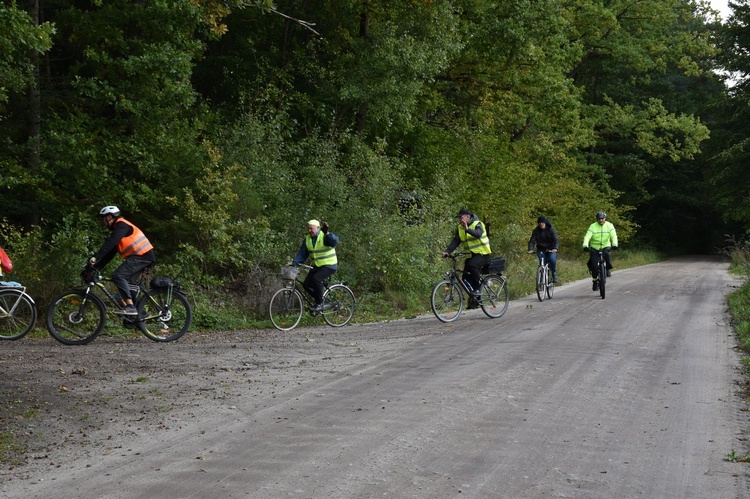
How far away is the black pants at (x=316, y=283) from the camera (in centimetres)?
1520

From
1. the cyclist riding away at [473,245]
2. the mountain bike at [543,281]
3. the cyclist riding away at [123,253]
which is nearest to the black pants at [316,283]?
the cyclist riding away at [473,245]

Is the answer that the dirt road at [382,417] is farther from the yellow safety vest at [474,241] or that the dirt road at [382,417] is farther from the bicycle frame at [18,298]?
the yellow safety vest at [474,241]

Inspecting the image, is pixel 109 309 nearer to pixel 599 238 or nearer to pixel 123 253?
pixel 123 253

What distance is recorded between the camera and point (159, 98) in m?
18.2

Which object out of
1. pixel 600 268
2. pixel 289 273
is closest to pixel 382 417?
pixel 289 273

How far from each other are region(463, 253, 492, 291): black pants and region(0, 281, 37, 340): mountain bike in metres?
8.01

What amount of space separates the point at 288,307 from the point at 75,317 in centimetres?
410

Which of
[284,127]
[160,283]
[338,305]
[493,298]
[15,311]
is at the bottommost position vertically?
[493,298]

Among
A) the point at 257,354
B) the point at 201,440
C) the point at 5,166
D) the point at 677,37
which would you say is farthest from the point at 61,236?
the point at 677,37

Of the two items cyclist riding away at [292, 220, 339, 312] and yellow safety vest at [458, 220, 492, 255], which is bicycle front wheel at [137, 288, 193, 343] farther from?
yellow safety vest at [458, 220, 492, 255]

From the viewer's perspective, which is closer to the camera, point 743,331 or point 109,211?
point 109,211

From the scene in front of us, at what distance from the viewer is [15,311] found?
12.7 m

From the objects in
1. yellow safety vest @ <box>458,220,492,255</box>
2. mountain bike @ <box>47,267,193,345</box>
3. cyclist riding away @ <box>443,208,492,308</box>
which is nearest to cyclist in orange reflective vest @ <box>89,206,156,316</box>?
mountain bike @ <box>47,267,193,345</box>

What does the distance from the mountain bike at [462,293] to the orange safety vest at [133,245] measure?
5.51 metres
